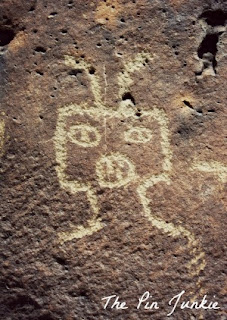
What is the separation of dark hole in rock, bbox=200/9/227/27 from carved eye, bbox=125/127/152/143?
0.25 m

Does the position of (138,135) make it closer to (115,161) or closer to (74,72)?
(115,161)

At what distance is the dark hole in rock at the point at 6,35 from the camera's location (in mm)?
904

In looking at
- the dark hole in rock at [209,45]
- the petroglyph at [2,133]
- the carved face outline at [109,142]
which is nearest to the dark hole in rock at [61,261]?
the carved face outline at [109,142]

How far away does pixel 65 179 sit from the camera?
0.88 m

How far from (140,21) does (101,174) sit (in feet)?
1.03

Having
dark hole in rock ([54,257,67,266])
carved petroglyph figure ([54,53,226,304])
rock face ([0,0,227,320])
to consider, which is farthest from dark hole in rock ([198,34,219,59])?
dark hole in rock ([54,257,67,266])

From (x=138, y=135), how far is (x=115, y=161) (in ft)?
0.23

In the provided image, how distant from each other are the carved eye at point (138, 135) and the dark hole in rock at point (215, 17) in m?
0.25

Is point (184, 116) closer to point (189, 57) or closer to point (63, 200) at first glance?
point (189, 57)

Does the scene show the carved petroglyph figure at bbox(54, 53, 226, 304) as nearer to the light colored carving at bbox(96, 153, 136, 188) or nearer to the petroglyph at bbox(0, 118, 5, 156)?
the light colored carving at bbox(96, 153, 136, 188)

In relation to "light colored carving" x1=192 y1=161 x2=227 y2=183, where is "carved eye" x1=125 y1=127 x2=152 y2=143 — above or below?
above

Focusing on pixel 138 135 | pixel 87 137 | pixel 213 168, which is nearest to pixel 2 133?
pixel 87 137

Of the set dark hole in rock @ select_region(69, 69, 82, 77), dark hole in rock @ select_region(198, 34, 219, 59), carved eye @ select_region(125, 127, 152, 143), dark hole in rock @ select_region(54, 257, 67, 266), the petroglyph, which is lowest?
dark hole in rock @ select_region(54, 257, 67, 266)

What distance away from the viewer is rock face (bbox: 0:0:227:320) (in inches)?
34.5
